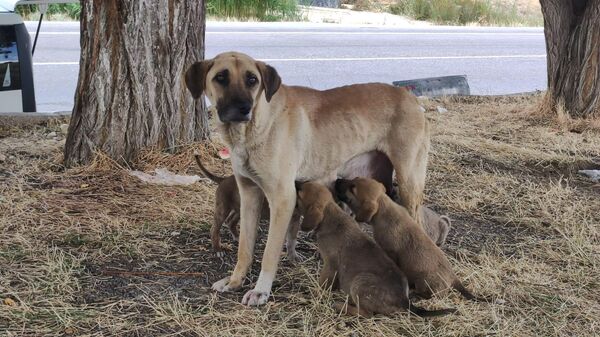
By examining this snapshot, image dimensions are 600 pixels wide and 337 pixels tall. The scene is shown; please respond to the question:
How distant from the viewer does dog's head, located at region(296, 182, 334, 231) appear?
14.4 feet

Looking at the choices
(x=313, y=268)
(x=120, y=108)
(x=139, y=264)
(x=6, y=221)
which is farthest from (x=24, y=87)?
(x=313, y=268)

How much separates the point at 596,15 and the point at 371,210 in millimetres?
5474

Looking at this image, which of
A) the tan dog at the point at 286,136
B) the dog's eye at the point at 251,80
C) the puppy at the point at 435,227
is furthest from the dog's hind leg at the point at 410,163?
the dog's eye at the point at 251,80

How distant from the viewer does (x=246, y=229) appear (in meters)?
4.61

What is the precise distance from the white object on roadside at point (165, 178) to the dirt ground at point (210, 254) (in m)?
0.07

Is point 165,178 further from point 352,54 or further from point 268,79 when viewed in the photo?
point 352,54

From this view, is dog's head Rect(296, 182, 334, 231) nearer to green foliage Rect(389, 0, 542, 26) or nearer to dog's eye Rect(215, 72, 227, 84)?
dog's eye Rect(215, 72, 227, 84)

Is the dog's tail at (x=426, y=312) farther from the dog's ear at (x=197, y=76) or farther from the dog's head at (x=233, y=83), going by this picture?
the dog's ear at (x=197, y=76)

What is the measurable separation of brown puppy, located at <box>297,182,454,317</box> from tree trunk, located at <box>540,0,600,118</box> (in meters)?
5.51

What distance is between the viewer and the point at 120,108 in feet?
20.7

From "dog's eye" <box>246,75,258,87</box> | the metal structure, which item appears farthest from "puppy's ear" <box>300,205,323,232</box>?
the metal structure

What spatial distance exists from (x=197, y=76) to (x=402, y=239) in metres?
1.49

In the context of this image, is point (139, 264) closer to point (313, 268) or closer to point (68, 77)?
point (313, 268)

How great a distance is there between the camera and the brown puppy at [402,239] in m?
4.24
